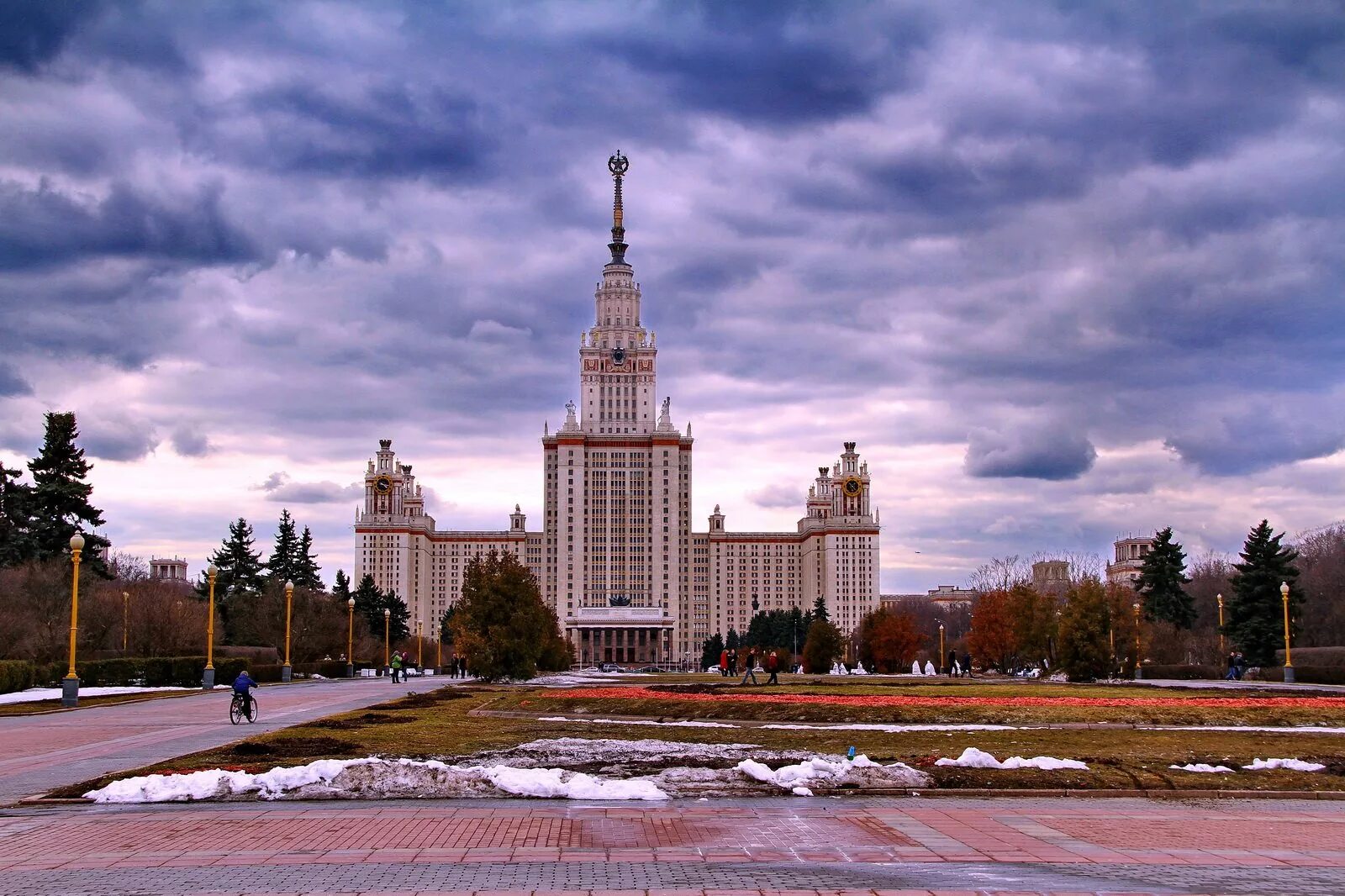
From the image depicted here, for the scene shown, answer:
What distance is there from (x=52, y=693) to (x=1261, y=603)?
2333 inches

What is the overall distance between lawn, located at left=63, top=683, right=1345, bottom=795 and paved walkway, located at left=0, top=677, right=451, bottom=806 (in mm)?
1080

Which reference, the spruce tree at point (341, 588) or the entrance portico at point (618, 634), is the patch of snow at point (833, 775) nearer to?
the spruce tree at point (341, 588)

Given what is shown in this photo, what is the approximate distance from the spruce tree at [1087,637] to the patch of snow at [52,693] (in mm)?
38238

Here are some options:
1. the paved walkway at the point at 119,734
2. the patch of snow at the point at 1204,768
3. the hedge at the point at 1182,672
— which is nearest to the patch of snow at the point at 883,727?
the patch of snow at the point at 1204,768

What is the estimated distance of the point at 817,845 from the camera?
11820mm

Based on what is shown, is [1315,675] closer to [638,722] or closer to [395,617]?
[638,722]

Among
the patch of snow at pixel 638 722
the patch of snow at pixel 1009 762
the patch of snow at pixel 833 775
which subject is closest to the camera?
the patch of snow at pixel 833 775

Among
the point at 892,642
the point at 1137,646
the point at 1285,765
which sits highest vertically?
the point at 1285,765

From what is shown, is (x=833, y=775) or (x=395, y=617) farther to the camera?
(x=395, y=617)

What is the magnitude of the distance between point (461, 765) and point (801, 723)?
33.0ft

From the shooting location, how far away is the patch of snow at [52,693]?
38.8 metres

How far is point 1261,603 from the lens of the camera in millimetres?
67438

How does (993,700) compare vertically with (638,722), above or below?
below

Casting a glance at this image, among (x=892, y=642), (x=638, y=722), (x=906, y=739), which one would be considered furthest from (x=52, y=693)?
(x=892, y=642)
